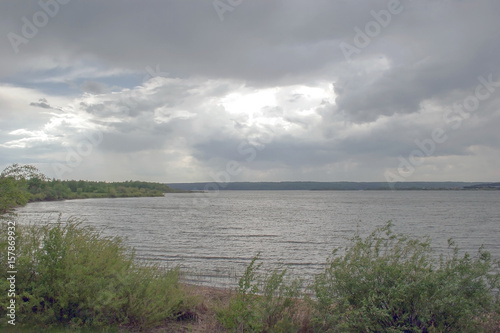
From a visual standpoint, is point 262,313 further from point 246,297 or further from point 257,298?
point 246,297

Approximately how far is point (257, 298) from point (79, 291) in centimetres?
402

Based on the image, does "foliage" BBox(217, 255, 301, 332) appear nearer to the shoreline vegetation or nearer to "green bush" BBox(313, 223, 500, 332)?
the shoreline vegetation

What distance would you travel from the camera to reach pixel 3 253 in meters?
9.19

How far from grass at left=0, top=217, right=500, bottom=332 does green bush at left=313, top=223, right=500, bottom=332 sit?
0.02 m

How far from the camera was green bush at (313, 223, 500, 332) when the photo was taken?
7.12 m

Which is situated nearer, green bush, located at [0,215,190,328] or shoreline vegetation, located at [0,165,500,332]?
shoreline vegetation, located at [0,165,500,332]

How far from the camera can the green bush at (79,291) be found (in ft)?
27.0

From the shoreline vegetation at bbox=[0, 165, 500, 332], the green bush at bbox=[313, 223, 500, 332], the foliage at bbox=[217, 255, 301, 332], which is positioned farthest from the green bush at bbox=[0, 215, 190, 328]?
the green bush at bbox=[313, 223, 500, 332]

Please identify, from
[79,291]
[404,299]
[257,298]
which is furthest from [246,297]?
[79,291]

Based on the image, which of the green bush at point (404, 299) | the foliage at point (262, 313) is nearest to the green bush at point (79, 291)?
the foliage at point (262, 313)

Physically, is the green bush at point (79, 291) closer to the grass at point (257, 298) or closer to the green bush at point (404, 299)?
the grass at point (257, 298)

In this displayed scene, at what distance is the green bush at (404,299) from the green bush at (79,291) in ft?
12.2

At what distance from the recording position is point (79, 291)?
8531 millimetres

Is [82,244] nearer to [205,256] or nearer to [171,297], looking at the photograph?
[171,297]
